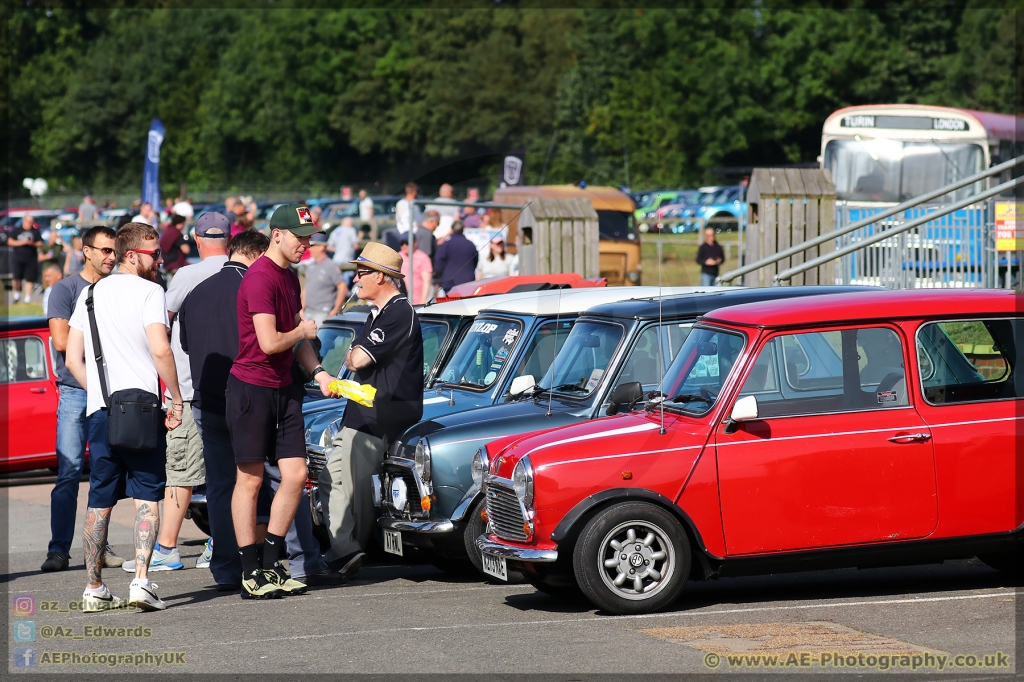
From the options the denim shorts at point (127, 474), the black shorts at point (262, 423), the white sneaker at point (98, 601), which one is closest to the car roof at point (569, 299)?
the black shorts at point (262, 423)

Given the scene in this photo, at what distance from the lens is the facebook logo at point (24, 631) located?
7.05 meters

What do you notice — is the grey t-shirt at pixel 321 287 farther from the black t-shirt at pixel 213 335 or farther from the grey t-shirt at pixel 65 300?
the black t-shirt at pixel 213 335

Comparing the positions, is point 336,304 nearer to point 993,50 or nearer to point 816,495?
point 816,495

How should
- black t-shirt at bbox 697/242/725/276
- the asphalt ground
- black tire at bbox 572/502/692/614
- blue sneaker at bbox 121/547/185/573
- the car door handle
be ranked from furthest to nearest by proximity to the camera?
black t-shirt at bbox 697/242/725/276 → blue sneaker at bbox 121/547/185/573 → the car door handle → black tire at bbox 572/502/692/614 → the asphalt ground

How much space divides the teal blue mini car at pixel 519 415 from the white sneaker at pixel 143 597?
1.47m

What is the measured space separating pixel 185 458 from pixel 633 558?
3208mm

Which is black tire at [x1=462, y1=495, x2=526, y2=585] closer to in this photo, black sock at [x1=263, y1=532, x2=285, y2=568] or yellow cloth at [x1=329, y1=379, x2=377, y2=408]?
yellow cloth at [x1=329, y1=379, x2=377, y2=408]

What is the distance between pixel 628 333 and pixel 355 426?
188 centimetres

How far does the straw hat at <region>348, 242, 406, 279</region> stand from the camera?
8289mm

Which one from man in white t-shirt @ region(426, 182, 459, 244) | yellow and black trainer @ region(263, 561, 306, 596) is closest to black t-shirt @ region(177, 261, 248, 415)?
yellow and black trainer @ region(263, 561, 306, 596)

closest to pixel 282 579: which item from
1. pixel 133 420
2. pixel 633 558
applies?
pixel 133 420

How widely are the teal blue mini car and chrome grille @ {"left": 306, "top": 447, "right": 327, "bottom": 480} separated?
2.64ft

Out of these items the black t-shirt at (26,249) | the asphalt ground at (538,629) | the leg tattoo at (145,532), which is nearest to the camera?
the asphalt ground at (538,629)

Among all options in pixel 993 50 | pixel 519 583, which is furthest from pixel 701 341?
pixel 993 50
